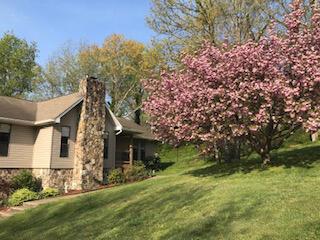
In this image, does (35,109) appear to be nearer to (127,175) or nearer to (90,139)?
(90,139)

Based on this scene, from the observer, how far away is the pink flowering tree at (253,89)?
14930 mm

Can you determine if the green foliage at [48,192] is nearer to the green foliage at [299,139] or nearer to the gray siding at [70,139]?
the gray siding at [70,139]

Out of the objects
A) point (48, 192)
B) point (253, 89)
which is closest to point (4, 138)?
point (48, 192)

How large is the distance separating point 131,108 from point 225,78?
3763 centimetres

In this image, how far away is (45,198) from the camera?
20844mm

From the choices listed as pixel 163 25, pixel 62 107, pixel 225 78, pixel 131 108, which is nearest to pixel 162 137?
pixel 225 78

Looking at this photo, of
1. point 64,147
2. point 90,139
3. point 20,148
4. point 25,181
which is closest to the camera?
point 25,181

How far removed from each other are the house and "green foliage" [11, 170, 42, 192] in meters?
0.54

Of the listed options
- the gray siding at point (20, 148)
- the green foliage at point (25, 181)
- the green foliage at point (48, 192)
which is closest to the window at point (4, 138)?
the gray siding at point (20, 148)

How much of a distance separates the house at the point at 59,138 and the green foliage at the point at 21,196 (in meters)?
2.29

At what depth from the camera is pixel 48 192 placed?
21359mm

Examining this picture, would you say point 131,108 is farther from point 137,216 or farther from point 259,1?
point 137,216

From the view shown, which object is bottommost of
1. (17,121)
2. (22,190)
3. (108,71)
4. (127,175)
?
(22,190)

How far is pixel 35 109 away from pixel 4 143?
13.1ft
